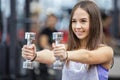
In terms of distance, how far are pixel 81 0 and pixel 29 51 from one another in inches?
24.8

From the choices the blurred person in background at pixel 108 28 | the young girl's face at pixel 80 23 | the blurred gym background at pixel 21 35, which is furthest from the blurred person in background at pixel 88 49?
the blurred person in background at pixel 108 28

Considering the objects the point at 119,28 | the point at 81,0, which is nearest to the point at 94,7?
the point at 81,0

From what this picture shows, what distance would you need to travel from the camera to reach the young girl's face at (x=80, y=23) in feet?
11.6

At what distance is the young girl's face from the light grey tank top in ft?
0.69

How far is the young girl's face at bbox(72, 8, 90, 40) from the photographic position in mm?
3527

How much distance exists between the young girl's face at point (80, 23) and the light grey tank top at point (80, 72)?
0.69 feet

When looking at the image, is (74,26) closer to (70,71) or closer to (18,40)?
(70,71)

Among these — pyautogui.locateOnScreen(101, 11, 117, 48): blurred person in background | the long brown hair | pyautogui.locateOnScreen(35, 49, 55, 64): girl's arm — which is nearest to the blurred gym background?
pyautogui.locateOnScreen(101, 11, 117, 48): blurred person in background

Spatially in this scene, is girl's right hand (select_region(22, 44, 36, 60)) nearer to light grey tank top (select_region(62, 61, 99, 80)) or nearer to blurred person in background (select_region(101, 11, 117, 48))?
light grey tank top (select_region(62, 61, 99, 80))

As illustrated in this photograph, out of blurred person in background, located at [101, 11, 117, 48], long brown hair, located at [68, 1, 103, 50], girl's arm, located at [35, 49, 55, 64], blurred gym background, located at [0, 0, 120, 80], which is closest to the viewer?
long brown hair, located at [68, 1, 103, 50]

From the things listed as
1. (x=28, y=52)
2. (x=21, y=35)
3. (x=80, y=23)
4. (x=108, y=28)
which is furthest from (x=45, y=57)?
(x=108, y=28)

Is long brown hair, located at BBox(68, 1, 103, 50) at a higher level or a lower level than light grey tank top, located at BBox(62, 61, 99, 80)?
higher

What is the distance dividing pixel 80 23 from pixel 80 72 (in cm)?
35

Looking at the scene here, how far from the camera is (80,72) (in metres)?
3.51
